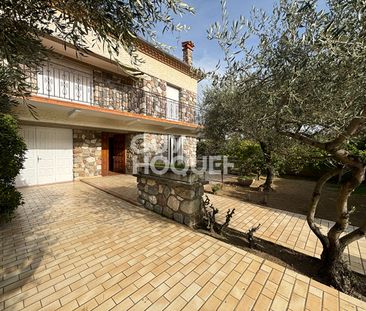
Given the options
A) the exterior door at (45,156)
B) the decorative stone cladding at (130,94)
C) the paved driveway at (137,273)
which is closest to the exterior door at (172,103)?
the decorative stone cladding at (130,94)

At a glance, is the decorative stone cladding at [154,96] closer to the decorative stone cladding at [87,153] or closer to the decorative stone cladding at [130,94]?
the decorative stone cladding at [130,94]

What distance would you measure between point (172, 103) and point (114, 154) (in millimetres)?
5336

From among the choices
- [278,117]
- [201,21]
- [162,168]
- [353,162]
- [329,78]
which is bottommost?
[162,168]

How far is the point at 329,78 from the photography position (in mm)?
2273

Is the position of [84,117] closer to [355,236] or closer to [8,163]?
[8,163]

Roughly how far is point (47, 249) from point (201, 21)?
4.92 metres

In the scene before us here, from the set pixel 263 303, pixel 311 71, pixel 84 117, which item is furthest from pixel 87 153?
pixel 311 71

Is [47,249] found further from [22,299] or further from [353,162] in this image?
[353,162]

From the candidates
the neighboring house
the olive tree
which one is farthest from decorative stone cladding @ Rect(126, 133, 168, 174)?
the olive tree

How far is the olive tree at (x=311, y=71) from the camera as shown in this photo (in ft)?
7.00

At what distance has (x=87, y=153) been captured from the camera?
→ 1045 cm

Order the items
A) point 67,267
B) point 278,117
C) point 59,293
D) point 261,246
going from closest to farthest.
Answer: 1. point 59,293
2. point 278,117
3. point 67,267
4. point 261,246

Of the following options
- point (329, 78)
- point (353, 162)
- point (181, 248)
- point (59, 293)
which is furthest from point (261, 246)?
point (59, 293)

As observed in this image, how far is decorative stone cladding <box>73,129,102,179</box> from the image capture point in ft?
32.8
